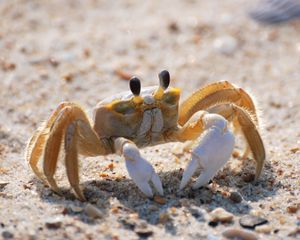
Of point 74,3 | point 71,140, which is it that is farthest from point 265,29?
point 71,140

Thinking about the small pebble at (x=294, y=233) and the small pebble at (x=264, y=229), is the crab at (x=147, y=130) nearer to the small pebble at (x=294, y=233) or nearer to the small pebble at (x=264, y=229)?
the small pebble at (x=264, y=229)

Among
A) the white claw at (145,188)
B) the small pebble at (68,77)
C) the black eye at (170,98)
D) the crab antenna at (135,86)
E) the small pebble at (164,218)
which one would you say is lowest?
the small pebble at (164,218)

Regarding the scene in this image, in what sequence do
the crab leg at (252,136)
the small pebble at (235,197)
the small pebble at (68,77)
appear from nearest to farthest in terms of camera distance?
1. the small pebble at (235,197)
2. the crab leg at (252,136)
3. the small pebble at (68,77)

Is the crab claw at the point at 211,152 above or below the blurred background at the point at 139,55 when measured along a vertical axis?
below

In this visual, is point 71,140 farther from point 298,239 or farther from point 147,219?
point 298,239

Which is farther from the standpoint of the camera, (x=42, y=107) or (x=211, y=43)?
(x=211, y=43)

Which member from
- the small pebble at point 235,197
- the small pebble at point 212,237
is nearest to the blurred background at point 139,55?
the small pebble at point 235,197

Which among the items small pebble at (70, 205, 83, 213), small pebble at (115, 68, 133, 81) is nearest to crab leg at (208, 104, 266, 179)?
small pebble at (70, 205, 83, 213)
